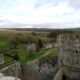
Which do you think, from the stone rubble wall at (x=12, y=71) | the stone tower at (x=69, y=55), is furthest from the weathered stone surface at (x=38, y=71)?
the stone tower at (x=69, y=55)

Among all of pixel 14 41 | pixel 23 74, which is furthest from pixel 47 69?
pixel 14 41

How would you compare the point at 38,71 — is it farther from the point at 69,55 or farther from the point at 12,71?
the point at 69,55

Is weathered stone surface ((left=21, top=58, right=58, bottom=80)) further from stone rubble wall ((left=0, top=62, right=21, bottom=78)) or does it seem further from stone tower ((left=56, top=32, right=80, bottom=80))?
stone tower ((left=56, top=32, right=80, bottom=80))

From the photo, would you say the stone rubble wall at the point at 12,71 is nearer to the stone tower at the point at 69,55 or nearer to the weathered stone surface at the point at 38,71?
the weathered stone surface at the point at 38,71

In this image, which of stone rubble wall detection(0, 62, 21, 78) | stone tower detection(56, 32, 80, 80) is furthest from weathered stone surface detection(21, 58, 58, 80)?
stone tower detection(56, 32, 80, 80)

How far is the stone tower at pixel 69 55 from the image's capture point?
15.1m

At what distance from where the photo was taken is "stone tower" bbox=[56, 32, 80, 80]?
15.1 meters

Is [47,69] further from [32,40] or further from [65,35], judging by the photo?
[32,40]

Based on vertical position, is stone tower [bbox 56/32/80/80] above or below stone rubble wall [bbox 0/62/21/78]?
above

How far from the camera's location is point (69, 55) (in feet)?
50.5

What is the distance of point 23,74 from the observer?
20469mm

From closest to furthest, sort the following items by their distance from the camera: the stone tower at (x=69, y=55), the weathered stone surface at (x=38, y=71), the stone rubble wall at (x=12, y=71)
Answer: the stone tower at (x=69, y=55), the stone rubble wall at (x=12, y=71), the weathered stone surface at (x=38, y=71)

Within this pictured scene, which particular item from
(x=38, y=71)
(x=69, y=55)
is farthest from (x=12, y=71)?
(x=69, y=55)

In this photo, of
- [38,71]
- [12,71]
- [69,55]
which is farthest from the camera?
[38,71]
